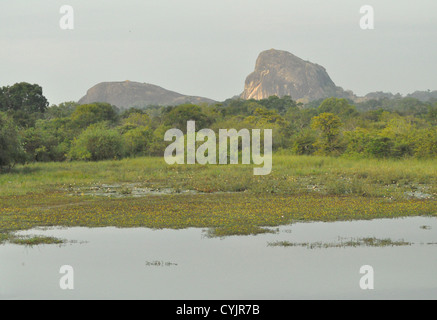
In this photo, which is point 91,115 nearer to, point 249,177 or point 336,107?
point 249,177

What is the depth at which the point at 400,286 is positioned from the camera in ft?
33.3

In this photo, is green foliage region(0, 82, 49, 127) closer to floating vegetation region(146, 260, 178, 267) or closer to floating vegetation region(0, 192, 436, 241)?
floating vegetation region(0, 192, 436, 241)

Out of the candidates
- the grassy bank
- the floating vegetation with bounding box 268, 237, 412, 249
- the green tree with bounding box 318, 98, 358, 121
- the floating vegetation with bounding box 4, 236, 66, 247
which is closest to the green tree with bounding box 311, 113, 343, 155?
the grassy bank

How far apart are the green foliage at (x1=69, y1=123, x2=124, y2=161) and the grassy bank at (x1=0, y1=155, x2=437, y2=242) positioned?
504cm

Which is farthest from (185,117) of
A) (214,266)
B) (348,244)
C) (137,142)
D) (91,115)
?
(214,266)

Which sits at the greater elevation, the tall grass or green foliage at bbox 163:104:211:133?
green foliage at bbox 163:104:211:133

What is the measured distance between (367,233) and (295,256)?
3251mm

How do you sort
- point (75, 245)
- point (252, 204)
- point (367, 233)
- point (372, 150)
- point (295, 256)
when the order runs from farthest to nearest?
point (372, 150) → point (252, 204) → point (367, 233) → point (75, 245) → point (295, 256)

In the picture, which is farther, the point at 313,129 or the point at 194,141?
the point at 313,129

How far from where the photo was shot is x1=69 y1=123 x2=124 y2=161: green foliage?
39938 mm

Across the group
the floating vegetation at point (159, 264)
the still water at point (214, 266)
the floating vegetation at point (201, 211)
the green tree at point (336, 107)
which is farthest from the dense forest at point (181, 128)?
the floating vegetation at point (159, 264)

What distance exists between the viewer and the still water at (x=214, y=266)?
9875mm

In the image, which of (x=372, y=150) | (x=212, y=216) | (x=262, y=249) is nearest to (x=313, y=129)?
(x=372, y=150)
